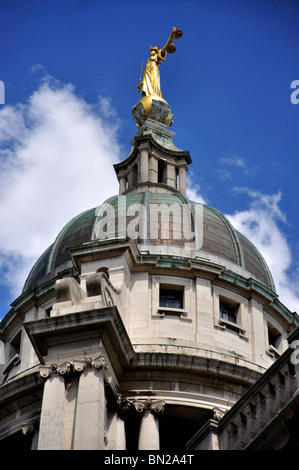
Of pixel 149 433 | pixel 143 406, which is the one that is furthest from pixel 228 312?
pixel 149 433

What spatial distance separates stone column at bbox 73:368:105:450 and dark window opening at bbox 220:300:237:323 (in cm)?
1177

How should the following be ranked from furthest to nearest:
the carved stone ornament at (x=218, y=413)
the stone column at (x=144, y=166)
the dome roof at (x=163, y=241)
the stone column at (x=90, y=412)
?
1. the stone column at (x=144, y=166)
2. the dome roof at (x=163, y=241)
3. the carved stone ornament at (x=218, y=413)
4. the stone column at (x=90, y=412)

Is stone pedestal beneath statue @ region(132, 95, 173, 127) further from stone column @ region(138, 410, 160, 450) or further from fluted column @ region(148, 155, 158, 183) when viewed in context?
stone column @ region(138, 410, 160, 450)

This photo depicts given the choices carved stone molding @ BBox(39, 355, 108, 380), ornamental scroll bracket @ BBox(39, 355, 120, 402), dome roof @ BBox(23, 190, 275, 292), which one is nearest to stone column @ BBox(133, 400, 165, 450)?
ornamental scroll bracket @ BBox(39, 355, 120, 402)

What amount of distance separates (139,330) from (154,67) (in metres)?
24.4

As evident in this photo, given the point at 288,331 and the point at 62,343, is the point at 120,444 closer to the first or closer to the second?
the point at 62,343

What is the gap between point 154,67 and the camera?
56.7m

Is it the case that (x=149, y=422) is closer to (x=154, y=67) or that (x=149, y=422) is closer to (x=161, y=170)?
(x=161, y=170)

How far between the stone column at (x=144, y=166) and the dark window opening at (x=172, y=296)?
1044 cm

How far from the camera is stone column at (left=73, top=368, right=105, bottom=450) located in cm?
2592

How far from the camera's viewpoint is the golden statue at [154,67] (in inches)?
2188

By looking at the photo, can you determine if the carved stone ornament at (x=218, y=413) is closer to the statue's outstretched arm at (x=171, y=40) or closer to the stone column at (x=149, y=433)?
the stone column at (x=149, y=433)

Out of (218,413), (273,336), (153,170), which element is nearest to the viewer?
(218,413)

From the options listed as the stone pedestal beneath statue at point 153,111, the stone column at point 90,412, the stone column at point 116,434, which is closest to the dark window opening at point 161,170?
the stone pedestal beneath statue at point 153,111
